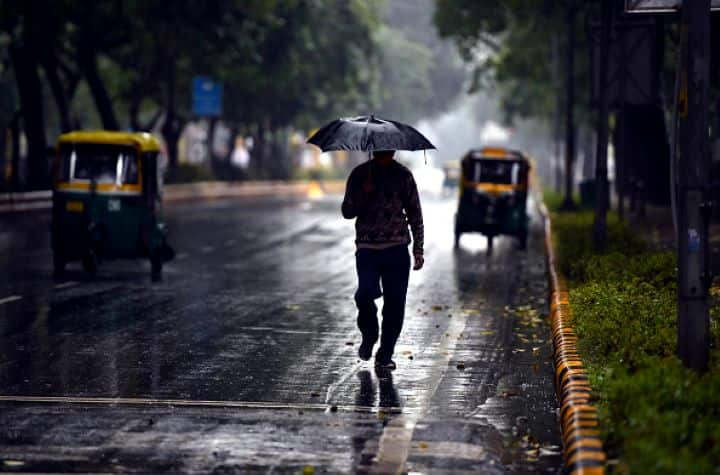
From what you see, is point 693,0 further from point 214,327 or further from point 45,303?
point 45,303

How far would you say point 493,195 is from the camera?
29.2 m

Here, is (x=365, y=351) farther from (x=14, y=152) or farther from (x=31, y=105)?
(x=31, y=105)

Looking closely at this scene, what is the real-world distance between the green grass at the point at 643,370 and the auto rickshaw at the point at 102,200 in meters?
6.11

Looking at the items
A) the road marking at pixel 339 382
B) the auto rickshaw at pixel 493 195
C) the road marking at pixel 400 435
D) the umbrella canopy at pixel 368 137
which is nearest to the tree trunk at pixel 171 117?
the auto rickshaw at pixel 493 195

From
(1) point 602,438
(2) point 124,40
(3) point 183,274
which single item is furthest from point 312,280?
(2) point 124,40

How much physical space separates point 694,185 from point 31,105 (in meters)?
35.1

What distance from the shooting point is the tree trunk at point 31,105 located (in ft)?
138

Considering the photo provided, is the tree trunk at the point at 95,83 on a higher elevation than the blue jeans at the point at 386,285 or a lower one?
higher

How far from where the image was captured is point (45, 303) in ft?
57.1

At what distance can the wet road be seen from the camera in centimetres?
883

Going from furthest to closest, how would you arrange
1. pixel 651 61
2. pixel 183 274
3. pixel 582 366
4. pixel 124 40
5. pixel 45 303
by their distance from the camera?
1. pixel 124 40
2. pixel 651 61
3. pixel 183 274
4. pixel 45 303
5. pixel 582 366

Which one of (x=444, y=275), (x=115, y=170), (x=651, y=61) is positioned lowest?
(x=444, y=275)

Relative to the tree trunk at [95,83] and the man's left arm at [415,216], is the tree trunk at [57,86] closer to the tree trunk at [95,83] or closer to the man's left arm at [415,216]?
the tree trunk at [95,83]

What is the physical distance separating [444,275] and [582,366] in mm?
11900
